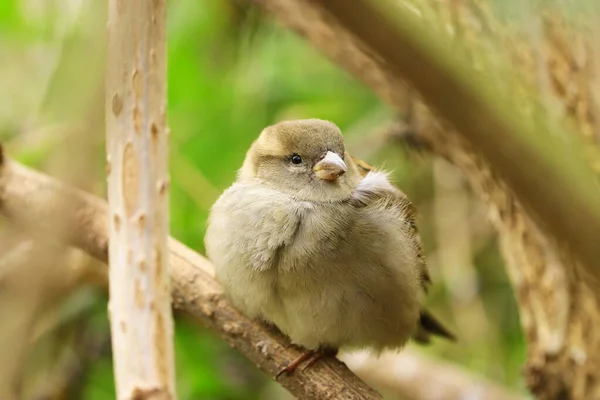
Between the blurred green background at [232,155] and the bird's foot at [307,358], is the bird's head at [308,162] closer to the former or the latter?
the bird's foot at [307,358]

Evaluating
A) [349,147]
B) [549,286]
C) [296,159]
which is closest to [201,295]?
[296,159]

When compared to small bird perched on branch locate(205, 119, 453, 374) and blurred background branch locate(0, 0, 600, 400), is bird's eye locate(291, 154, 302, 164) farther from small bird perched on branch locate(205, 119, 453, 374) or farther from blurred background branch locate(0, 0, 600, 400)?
blurred background branch locate(0, 0, 600, 400)

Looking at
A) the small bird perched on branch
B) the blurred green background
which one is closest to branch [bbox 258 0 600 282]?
the small bird perched on branch

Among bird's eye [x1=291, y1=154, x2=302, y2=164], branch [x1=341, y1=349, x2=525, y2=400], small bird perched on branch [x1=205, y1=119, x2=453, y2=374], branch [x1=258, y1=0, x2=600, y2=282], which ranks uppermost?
branch [x1=258, y1=0, x2=600, y2=282]

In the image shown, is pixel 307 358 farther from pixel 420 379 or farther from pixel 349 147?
pixel 420 379

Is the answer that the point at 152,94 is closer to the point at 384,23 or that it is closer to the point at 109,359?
the point at 384,23

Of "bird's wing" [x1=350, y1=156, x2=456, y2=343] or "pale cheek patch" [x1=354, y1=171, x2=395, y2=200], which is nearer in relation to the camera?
"pale cheek patch" [x1=354, y1=171, x2=395, y2=200]

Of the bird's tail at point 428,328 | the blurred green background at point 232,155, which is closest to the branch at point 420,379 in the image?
the blurred green background at point 232,155
